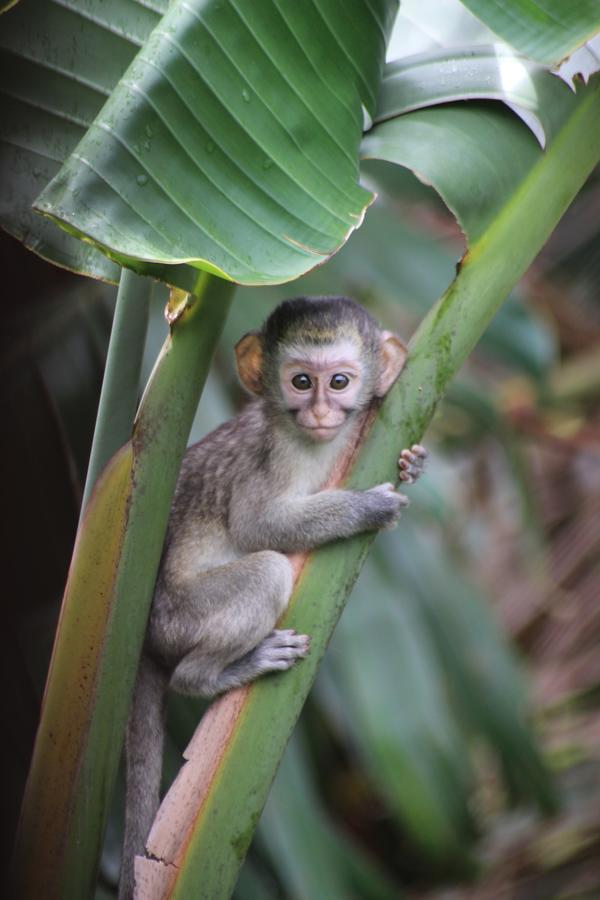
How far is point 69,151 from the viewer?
6.33 ft

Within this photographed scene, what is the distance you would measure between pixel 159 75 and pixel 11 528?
991 mm

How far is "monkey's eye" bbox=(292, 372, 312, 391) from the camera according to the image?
7.95 ft

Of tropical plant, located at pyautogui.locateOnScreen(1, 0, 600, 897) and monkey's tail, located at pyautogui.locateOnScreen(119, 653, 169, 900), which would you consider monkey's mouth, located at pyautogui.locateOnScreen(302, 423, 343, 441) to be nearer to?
tropical plant, located at pyautogui.locateOnScreen(1, 0, 600, 897)

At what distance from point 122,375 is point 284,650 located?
0.55 m

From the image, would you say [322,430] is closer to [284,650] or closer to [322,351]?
[322,351]

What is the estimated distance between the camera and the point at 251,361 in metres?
2.47

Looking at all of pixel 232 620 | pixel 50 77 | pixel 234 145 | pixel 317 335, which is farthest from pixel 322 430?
pixel 50 77

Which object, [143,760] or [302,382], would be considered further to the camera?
[302,382]

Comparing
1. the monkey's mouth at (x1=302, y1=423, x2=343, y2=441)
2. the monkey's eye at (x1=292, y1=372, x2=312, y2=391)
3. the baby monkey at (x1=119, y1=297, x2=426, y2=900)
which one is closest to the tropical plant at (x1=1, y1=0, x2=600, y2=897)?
the baby monkey at (x1=119, y1=297, x2=426, y2=900)

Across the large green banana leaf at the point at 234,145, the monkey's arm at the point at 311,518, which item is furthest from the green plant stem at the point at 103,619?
the monkey's arm at the point at 311,518

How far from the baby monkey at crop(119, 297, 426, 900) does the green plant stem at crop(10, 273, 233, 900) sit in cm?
22

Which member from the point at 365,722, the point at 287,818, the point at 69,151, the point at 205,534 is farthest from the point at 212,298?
the point at 365,722

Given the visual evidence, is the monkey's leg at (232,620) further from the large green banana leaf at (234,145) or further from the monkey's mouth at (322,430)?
the large green banana leaf at (234,145)

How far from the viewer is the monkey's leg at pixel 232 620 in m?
2.09
